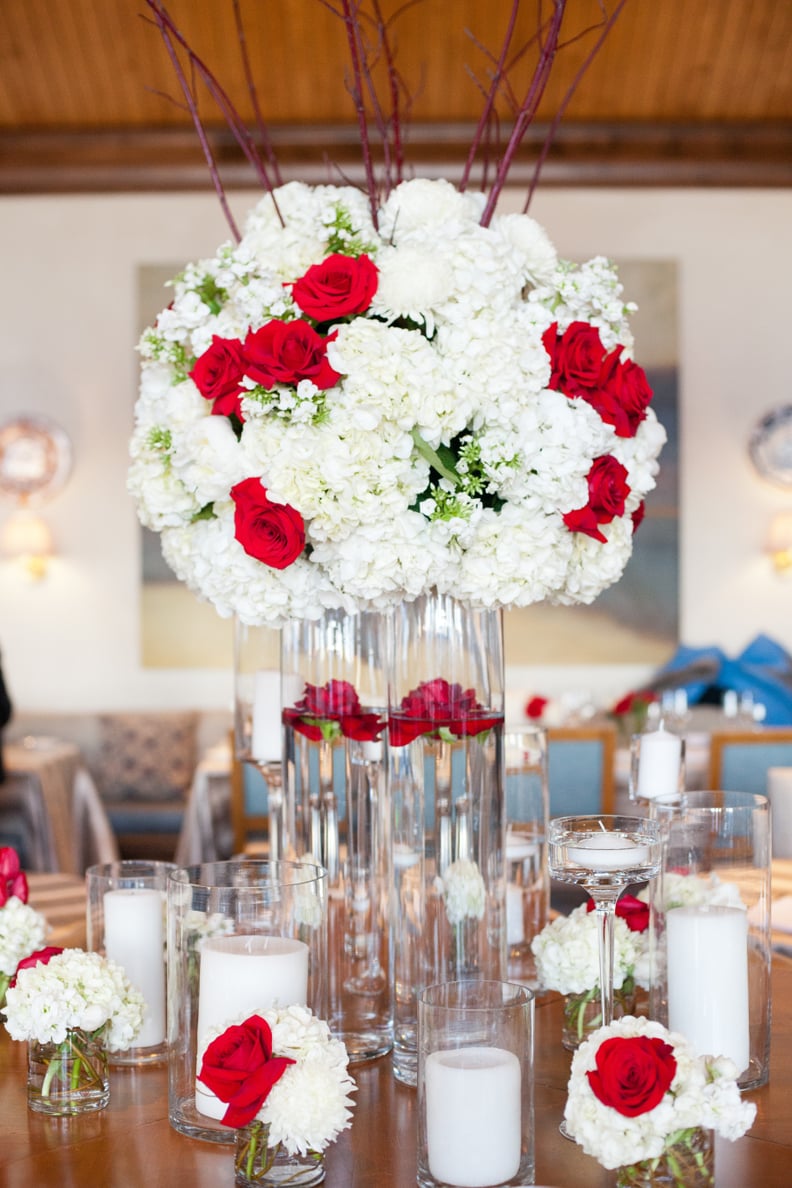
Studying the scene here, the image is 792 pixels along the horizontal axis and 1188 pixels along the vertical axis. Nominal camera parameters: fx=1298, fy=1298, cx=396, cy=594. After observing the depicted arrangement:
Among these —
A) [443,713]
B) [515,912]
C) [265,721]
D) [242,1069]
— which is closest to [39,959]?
[242,1069]

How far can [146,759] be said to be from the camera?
6914 millimetres

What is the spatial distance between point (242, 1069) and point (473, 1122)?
188 mm

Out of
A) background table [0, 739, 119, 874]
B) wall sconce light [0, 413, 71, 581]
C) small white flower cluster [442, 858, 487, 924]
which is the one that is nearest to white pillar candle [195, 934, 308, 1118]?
small white flower cluster [442, 858, 487, 924]

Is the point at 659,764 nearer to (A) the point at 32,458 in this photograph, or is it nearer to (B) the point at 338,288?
(B) the point at 338,288

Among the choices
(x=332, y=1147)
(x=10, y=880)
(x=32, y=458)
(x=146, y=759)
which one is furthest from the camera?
(x=32, y=458)

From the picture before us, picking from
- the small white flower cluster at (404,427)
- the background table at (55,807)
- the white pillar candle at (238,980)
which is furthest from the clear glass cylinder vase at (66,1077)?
the background table at (55,807)

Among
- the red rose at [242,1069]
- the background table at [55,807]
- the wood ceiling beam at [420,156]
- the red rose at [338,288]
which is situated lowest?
the background table at [55,807]

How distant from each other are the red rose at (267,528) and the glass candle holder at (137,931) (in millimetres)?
399

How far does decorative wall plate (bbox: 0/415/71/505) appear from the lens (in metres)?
7.14

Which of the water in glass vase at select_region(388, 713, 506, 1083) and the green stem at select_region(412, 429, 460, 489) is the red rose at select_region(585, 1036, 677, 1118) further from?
the green stem at select_region(412, 429, 460, 489)

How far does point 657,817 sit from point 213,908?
46 cm

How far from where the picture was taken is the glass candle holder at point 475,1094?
40.5 inches

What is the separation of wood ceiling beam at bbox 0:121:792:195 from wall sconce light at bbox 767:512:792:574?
1.87m

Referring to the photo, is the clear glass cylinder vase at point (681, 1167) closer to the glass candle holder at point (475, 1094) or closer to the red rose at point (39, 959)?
the glass candle holder at point (475, 1094)
